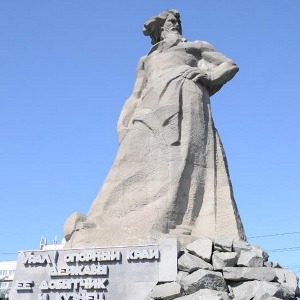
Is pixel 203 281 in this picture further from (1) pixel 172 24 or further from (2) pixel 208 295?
(1) pixel 172 24

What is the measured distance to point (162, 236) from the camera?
23.6 feet

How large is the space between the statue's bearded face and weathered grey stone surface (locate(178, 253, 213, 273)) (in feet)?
16.8

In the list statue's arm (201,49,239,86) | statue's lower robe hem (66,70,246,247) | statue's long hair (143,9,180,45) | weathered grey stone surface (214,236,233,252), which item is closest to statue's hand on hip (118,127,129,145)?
statue's lower robe hem (66,70,246,247)

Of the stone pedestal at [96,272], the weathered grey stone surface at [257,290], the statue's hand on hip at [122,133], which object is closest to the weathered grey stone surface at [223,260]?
the weathered grey stone surface at [257,290]

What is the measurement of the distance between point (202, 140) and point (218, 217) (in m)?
1.46


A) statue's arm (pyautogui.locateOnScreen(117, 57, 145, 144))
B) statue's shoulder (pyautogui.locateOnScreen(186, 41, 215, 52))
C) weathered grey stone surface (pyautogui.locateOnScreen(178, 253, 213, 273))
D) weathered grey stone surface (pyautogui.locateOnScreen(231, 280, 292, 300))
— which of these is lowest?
weathered grey stone surface (pyautogui.locateOnScreen(231, 280, 292, 300))

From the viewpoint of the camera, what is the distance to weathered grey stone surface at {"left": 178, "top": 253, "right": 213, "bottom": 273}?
20.5ft

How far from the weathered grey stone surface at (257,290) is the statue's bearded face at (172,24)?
219 inches

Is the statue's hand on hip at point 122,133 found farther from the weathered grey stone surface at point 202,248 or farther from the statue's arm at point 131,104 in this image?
the weathered grey stone surface at point 202,248

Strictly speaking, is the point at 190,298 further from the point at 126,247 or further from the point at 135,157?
the point at 135,157

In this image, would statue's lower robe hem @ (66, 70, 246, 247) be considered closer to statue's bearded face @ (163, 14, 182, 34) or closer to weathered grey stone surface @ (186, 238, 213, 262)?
weathered grey stone surface @ (186, 238, 213, 262)

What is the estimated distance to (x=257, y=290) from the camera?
5.96 metres

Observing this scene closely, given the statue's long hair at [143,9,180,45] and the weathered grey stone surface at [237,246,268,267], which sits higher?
the statue's long hair at [143,9,180,45]

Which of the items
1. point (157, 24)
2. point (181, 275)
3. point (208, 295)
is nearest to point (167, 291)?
point (181, 275)
